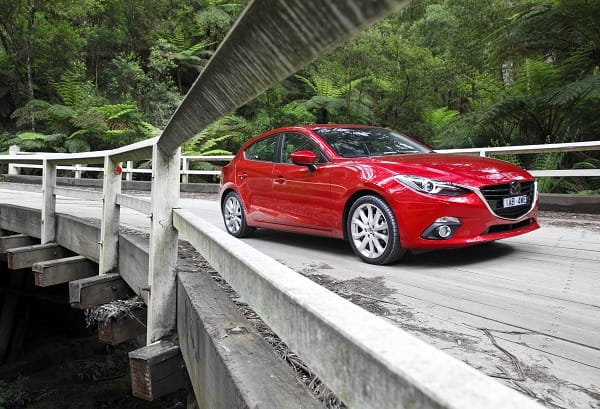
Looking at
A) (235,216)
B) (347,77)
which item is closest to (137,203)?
(235,216)

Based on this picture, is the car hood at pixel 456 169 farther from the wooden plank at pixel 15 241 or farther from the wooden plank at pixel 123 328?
the wooden plank at pixel 15 241

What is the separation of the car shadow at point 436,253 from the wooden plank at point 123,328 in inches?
76.4

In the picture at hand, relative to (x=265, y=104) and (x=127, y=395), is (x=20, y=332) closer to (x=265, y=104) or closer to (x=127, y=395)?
(x=127, y=395)

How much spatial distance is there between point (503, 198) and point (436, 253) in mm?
898

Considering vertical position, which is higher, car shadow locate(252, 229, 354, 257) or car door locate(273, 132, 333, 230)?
car door locate(273, 132, 333, 230)

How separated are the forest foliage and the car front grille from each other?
3577 millimetres

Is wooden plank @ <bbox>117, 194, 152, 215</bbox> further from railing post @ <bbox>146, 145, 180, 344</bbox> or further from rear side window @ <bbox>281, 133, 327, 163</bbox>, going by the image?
rear side window @ <bbox>281, 133, 327, 163</bbox>

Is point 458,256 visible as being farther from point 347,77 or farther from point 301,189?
point 347,77

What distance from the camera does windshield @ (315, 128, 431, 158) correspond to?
5027mm

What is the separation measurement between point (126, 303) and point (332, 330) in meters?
3.86

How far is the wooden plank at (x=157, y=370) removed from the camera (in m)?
2.79

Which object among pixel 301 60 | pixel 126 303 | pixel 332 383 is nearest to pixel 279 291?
pixel 332 383

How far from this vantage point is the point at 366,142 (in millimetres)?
5195

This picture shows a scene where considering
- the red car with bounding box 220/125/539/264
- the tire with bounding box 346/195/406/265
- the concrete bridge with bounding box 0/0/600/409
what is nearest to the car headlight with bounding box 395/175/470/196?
the red car with bounding box 220/125/539/264
